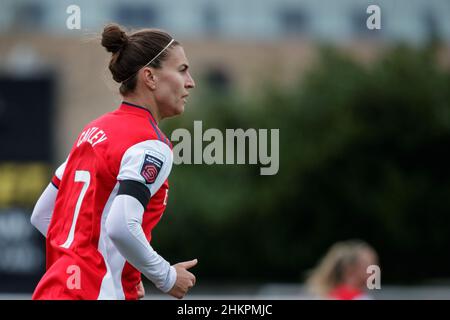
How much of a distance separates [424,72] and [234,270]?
6188 mm

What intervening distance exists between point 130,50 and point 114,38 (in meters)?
0.08

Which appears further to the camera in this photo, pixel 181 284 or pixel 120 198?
pixel 181 284

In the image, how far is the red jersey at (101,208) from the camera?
3.66 metres

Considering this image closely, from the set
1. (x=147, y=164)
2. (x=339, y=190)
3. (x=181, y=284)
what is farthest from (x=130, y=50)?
(x=339, y=190)

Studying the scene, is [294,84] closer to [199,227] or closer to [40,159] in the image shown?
[199,227]

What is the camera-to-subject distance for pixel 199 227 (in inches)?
869

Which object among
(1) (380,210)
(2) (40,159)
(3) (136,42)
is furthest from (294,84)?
(3) (136,42)

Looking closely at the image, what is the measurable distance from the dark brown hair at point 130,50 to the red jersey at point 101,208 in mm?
244

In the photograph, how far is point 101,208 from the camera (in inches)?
146

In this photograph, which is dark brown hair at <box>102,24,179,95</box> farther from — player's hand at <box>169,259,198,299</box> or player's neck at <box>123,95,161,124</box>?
player's hand at <box>169,259,198,299</box>

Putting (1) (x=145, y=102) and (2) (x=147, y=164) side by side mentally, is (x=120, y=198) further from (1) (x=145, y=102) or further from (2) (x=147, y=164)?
(1) (x=145, y=102)

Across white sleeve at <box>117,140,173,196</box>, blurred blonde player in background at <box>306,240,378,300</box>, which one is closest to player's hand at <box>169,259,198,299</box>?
white sleeve at <box>117,140,173,196</box>

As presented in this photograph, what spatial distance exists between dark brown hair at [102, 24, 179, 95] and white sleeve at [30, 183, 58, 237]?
55cm

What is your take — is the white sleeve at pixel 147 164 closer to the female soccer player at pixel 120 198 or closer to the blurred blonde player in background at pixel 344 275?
the female soccer player at pixel 120 198
